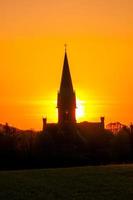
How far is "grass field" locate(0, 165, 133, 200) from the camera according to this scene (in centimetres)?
2433

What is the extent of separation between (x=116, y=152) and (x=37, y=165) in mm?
22311

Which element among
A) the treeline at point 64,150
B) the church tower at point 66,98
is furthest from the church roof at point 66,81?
the treeline at point 64,150

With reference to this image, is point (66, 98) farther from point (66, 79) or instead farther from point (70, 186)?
point (70, 186)

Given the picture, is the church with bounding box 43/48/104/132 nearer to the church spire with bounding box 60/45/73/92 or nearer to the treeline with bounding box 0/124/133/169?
the church spire with bounding box 60/45/73/92

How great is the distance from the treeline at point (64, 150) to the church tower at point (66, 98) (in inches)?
853

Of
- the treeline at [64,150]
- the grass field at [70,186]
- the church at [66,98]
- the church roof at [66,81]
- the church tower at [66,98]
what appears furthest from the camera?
the church roof at [66,81]

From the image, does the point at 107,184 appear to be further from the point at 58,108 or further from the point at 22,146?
the point at 58,108

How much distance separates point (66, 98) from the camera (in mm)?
133125

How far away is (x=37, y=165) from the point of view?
6494 centimetres

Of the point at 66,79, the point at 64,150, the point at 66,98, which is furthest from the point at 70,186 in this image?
the point at 66,98

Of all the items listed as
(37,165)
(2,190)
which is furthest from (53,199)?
(37,165)

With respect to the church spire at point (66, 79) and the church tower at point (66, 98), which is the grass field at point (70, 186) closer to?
the church tower at point (66, 98)

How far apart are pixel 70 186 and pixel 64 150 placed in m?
53.7

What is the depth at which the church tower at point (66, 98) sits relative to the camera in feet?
432
